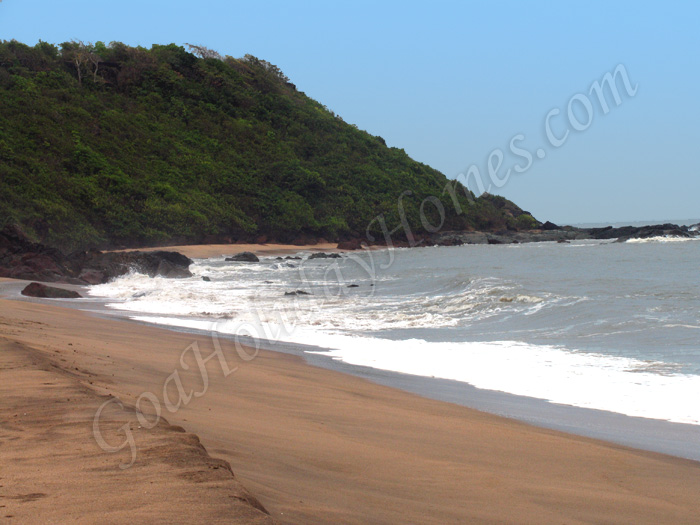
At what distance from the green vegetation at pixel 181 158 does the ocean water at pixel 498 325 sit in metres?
25.9

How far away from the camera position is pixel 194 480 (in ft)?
8.32

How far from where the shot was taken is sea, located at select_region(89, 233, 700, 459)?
5.90 m

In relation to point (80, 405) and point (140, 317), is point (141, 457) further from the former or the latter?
point (140, 317)

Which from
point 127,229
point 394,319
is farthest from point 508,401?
point 127,229

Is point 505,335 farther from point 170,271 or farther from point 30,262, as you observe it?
point 170,271

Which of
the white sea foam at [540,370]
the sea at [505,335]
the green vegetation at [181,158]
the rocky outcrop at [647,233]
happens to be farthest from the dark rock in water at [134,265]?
the rocky outcrop at [647,233]

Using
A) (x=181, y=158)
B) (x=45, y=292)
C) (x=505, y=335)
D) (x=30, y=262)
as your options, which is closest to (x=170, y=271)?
(x=30, y=262)

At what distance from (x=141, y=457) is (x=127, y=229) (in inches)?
1768

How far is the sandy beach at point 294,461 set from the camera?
249cm

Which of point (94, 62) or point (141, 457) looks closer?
point (141, 457)

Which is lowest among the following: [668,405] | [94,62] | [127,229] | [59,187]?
[668,405]

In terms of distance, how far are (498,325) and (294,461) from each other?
9171 mm

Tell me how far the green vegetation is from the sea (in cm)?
2574

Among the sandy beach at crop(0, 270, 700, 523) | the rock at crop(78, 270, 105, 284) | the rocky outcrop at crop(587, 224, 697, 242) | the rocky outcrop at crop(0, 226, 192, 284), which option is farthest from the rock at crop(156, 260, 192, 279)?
the rocky outcrop at crop(587, 224, 697, 242)
